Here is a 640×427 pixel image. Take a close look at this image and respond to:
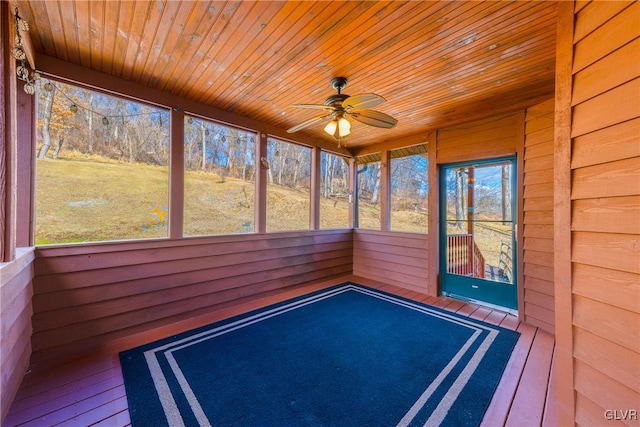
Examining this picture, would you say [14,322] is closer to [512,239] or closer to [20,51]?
[20,51]

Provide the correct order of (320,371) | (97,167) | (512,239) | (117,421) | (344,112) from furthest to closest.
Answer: (512,239) → (97,167) → (344,112) → (320,371) → (117,421)

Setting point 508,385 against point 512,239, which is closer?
point 508,385

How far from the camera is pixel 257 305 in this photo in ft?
11.6

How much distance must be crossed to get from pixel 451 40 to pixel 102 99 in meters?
3.30

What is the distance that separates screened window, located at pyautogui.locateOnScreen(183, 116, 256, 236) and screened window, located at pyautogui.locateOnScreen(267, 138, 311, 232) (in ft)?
1.11

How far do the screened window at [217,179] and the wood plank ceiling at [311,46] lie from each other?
0.50 metres

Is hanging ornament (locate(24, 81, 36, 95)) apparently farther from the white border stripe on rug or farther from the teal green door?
the teal green door

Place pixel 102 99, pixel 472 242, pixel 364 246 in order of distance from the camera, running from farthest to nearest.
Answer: pixel 364 246 < pixel 472 242 < pixel 102 99

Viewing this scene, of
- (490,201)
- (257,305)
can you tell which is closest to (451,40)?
(490,201)

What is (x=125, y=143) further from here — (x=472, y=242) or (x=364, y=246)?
(x=472, y=242)

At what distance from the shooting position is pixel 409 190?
450 cm

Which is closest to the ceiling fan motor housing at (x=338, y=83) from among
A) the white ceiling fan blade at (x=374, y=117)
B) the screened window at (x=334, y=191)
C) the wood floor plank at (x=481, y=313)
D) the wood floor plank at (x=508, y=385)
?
the white ceiling fan blade at (x=374, y=117)

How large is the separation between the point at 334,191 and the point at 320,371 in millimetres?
3431

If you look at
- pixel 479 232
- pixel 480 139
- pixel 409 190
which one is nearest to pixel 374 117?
pixel 480 139
